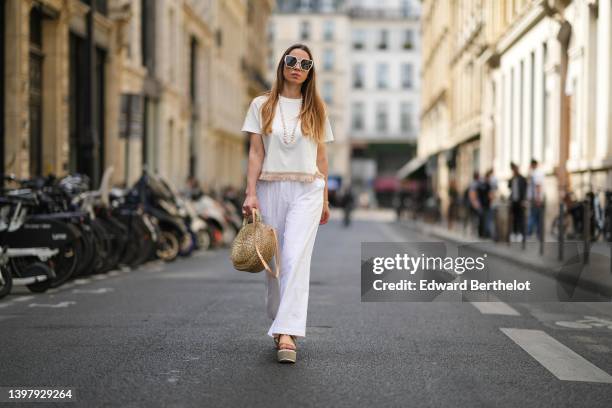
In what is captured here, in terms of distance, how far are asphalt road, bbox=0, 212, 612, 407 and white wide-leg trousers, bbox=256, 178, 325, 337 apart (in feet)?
0.97

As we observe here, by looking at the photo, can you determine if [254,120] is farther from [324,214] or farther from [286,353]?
[286,353]

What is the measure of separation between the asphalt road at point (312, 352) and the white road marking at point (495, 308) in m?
0.02

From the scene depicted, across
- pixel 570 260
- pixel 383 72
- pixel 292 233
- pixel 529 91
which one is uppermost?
pixel 383 72

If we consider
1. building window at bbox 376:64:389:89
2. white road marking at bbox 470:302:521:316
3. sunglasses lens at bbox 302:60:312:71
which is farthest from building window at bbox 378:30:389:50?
sunglasses lens at bbox 302:60:312:71

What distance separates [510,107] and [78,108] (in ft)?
49.8

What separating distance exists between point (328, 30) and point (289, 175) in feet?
317

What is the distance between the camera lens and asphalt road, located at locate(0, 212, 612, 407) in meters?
5.52

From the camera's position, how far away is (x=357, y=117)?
101 meters

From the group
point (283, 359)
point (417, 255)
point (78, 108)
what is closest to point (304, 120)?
point (283, 359)

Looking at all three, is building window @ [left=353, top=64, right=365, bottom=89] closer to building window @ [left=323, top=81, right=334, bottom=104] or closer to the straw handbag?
building window @ [left=323, top=81, right=334, bottom=104]

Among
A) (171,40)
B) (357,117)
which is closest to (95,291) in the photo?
(171,40)

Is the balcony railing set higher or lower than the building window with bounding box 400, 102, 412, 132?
higher

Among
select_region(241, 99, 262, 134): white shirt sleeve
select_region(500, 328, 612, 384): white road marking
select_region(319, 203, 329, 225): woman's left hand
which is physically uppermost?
select_region(241, 99, 262, 134): white shirt sleeve

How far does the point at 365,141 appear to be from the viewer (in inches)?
3954
